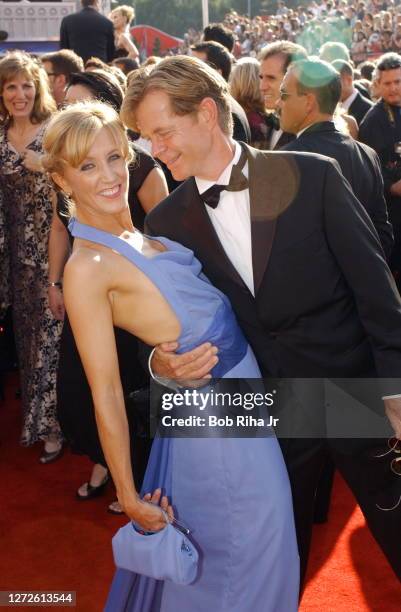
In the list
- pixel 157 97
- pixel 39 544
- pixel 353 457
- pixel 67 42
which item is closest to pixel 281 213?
pixel 157 97

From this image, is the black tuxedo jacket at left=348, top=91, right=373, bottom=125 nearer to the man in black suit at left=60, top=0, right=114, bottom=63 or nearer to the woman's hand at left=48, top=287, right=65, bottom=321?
the man in black suit at left=60, top=0, right=114, bottom=63

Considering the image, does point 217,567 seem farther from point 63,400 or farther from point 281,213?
point 281,213

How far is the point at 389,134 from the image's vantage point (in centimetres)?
500

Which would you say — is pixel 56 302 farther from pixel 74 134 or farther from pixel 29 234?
pixel 74 134

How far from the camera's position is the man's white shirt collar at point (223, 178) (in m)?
2.22

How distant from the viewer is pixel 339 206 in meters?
2.11

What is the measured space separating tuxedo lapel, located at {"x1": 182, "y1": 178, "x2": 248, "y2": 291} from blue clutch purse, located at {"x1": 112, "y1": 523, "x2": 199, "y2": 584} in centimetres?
73

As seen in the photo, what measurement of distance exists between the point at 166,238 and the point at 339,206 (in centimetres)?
53

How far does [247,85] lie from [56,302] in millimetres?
2300

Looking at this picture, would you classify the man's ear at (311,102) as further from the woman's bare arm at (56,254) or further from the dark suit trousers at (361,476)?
the dark suit trousers at (361,476)

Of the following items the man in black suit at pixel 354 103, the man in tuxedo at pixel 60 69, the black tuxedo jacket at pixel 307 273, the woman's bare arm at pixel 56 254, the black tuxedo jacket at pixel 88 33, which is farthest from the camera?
the black tuxedo jacket at pixel 88 33

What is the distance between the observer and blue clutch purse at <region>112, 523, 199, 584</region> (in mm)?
1890

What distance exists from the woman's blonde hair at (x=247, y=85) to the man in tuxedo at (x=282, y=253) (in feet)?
9.40

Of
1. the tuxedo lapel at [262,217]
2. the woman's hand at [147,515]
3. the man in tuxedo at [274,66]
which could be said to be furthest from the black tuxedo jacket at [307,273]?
the man in tuxedo at [274,66]
